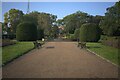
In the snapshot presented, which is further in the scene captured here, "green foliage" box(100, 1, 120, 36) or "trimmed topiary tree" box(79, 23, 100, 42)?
"trimmed topiary tree" box(79, 23, 100, 42)

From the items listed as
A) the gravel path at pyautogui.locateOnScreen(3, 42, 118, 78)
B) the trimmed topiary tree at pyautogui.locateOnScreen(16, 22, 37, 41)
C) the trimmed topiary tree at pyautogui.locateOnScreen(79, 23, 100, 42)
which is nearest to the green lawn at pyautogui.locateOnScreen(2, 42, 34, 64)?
the gravel path at pyautogui.locateOnScreen(3, 42, 118, 78)

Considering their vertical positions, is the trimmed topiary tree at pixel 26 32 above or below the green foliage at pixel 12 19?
below

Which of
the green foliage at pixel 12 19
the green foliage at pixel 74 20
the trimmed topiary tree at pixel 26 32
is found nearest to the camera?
the trimmed topiary tree at pixel 26 32

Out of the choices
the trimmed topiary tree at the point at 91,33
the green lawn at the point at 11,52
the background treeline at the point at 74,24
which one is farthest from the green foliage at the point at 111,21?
the green lawn at the point at 11,52

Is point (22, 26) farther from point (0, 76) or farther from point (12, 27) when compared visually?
point (0, 76)

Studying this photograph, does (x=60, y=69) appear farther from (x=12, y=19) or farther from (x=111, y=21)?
(x=12, y=19)

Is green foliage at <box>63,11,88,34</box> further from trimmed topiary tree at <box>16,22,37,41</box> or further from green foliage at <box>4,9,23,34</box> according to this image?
trimmed topiary tree at <box>16,22,37,41</box>

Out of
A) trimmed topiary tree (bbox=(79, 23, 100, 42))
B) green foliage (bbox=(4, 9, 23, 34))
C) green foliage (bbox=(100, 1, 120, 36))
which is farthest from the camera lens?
green foliage (bbox=(4, 9, 23, 34))

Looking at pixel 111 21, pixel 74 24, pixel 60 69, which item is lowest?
pixel 60 69

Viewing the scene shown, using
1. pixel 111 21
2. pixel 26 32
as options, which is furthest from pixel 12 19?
pixel 111 21

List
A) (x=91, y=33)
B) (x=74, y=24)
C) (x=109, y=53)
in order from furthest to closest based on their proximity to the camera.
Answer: (x=74, y=24), (x=91, y=33), (x=109, y=53)

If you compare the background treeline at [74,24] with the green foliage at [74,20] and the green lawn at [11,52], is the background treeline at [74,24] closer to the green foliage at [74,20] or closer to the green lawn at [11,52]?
the green foliage at [74,20]

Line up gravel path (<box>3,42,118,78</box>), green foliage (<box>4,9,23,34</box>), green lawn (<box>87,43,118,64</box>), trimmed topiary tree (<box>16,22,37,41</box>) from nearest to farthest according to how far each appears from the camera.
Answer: gravel path (<box>3,42,118,78</box>) < green lawn (<box>87,43,118,64</box>) < trimmed topiary tree (<box>16,22,37,41</box>) < green foliage (<box>4,9,23,34</box>)

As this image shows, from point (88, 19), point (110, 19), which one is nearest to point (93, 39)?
point (110, 19)
